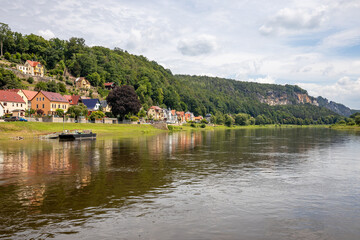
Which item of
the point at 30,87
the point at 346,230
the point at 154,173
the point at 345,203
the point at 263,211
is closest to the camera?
the point at 346,230

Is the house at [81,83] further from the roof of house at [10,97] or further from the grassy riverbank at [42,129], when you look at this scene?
the grassy riverbank at [42,129]

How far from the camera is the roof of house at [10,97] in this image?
342 ft

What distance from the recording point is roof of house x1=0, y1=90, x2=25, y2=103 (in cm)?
10431

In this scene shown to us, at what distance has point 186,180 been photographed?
27.0 m

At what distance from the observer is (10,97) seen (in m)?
108

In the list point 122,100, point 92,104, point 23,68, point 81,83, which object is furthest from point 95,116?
point 23,68

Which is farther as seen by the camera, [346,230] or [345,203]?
[345,203]

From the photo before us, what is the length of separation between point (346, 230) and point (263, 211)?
4.60 m

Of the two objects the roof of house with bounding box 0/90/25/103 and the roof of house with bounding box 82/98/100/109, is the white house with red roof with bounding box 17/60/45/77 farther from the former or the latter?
the roof of house with bounding box 0/90/25/103

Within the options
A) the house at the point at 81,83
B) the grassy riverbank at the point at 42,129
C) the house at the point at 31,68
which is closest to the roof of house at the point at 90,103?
the grassy riverbank at the point at 42,129

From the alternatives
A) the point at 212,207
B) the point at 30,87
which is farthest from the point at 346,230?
the point at 30,87

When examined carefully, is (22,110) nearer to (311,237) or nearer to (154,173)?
(154,173)

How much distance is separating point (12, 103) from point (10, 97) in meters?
2.46

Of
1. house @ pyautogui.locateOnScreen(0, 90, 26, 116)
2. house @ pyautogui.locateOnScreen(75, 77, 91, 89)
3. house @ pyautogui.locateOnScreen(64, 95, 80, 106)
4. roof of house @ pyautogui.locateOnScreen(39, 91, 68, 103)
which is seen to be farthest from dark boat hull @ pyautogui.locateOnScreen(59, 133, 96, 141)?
house @ pyautogui.locateOnScreen(75, 77, 91, 89)
